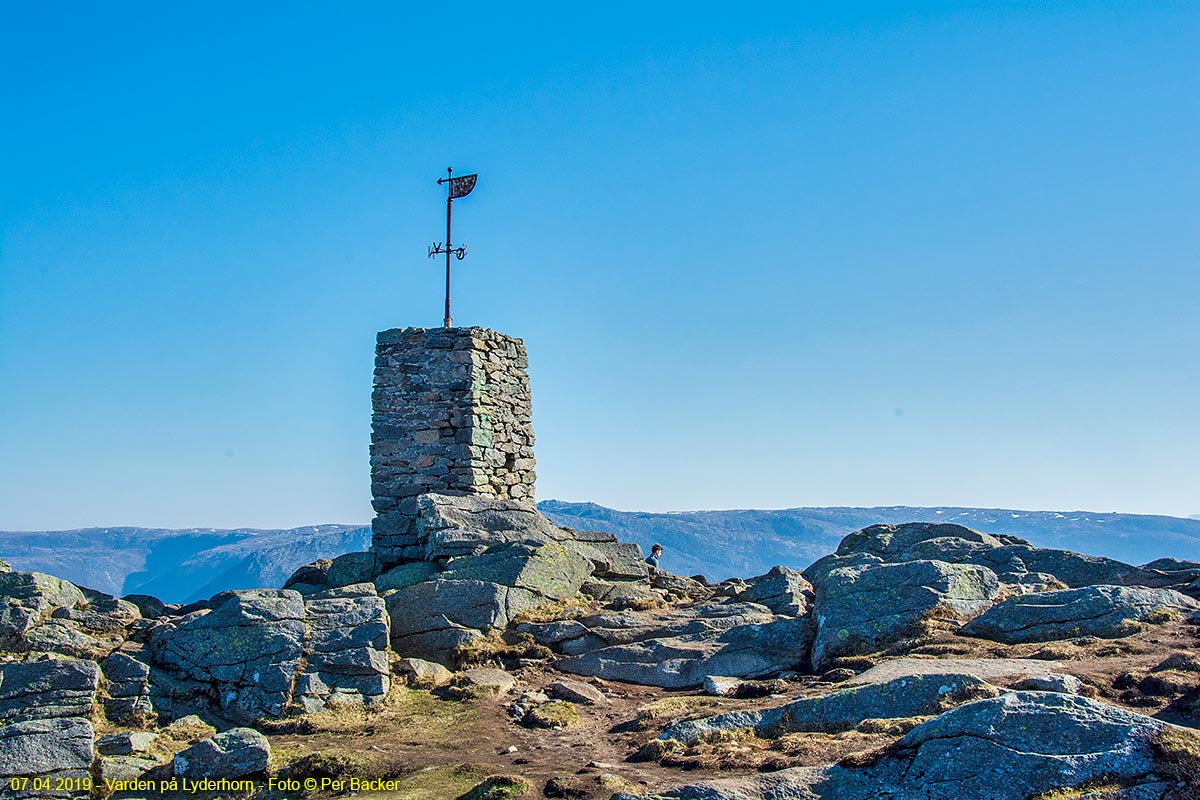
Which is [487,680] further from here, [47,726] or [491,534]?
[47,726]

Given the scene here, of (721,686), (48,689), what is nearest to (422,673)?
(721,686)

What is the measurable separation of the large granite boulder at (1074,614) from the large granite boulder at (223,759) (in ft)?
41.0

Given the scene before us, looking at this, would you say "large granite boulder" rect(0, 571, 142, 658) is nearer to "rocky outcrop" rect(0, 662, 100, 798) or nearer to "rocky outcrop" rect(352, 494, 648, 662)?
"rocky outcrop" rect(0, 662, 100, 798)

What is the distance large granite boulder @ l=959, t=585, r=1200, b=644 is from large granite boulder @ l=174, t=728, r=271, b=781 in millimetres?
12510

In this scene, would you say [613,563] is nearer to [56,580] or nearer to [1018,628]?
[1018,628]

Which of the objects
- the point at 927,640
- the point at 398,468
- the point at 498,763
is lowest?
the point at 498,763

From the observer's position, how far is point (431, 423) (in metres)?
26.9

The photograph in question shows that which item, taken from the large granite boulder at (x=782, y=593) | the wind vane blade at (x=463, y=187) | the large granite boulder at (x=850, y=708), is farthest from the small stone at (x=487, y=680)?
the wind vane blade at (x=463, y=187)

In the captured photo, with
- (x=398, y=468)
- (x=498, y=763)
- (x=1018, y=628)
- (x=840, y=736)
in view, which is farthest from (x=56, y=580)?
(x=1018, y=628)

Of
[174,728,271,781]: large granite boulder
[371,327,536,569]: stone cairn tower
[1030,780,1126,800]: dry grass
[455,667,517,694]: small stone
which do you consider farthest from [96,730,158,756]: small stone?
[1030,780,1126,800]: dry grass

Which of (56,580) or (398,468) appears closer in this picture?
(56,580)

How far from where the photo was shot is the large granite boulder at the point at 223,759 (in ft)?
42.1

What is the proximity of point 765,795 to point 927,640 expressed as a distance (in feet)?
27.7

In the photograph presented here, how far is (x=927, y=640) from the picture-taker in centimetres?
1725
